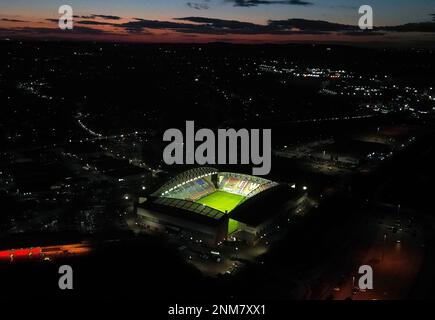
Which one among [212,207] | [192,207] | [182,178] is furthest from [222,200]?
[192,207]

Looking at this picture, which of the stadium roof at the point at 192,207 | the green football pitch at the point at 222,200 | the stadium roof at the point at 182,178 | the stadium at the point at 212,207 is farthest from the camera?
the green football pitch at the point at 222,200

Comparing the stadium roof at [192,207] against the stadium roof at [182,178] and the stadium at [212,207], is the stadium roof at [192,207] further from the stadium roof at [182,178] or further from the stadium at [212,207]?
the stadium roof at [182,178]

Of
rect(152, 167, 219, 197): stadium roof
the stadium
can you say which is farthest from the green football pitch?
rect(152, 167, 219, 197): stadium roof

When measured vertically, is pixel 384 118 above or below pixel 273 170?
above

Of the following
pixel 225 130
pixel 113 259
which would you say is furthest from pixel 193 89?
pixel 113 259

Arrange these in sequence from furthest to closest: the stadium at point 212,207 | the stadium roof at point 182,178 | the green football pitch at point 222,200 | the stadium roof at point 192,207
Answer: the green football pitch at point 222,200, the stadium roof at point 182,178, the stadium roof at point 192,207, the stadium at point 212,207

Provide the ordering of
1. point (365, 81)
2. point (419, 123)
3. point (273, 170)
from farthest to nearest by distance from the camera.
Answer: point (365, 81) < point (419, 123) < point (273, 170)

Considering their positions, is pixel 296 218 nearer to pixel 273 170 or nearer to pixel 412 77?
pixel 273 170

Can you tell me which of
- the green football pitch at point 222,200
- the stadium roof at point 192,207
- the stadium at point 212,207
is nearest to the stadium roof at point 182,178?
the stadium at point 212,207
